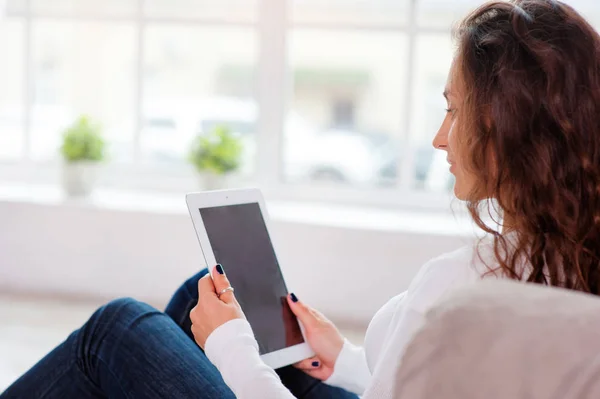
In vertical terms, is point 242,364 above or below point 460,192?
below

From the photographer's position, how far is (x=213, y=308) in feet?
4.18

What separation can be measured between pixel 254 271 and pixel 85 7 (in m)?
2.82

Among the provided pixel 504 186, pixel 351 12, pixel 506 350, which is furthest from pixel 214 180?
pixel 506 350

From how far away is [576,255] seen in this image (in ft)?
3.43

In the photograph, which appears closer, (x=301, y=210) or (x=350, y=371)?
(x=350, y=371)

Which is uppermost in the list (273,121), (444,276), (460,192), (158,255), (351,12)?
(351,12)

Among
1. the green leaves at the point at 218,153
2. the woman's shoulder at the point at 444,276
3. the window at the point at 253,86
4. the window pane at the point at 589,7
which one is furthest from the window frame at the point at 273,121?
the woman's shoulder at the point at 444,276

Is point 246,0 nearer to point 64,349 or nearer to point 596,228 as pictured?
point 64,349

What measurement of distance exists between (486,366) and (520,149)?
630 millimetres

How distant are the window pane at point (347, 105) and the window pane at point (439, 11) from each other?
13 centimetres

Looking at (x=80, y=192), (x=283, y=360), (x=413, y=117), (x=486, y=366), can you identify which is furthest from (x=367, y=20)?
(x=486, y=366)

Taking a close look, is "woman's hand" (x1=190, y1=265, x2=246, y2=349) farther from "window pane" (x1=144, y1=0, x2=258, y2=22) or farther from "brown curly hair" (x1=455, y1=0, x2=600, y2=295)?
"window pane" (x1=144, y1=0, x2=258, y2=22)

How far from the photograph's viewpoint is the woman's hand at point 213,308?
1.26 m

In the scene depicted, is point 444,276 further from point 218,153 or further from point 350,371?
point 218,153
